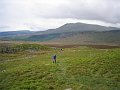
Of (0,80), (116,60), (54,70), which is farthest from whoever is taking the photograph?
(116,60)

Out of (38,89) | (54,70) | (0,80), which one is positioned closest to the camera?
(38,89)

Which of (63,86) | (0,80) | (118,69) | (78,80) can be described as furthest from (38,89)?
(118,69)

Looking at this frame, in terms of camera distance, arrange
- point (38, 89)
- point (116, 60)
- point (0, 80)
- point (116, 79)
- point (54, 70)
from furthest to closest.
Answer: point (116, 60) → point (54, 70) → point (0, 80) → point (116, 79) → point (38, 89)

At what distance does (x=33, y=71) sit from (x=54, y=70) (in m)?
4.13

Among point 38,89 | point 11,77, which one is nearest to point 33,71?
point 11,77

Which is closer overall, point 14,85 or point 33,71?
point 14,85

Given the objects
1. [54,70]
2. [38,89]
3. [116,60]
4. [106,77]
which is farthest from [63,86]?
[116,60]

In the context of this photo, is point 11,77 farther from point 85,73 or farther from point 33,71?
point 85,73

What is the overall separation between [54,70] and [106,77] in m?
10.3

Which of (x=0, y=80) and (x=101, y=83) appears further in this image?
(x=0, y=80)

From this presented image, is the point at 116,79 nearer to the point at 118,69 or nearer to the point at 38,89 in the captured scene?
the point at 118,69

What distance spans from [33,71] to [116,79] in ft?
52.8

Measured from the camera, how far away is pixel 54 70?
45.0 metres

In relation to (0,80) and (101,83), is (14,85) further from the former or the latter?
(101,83)
